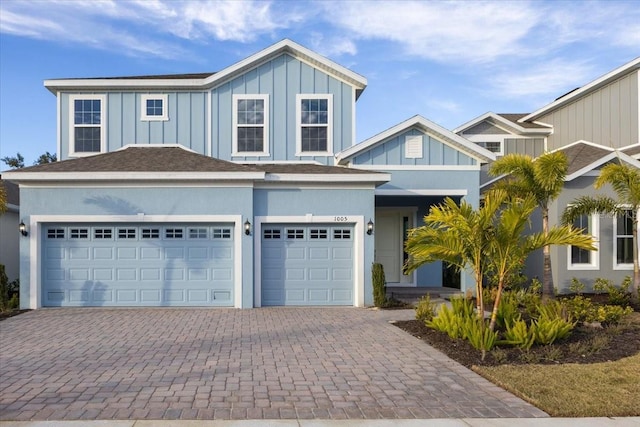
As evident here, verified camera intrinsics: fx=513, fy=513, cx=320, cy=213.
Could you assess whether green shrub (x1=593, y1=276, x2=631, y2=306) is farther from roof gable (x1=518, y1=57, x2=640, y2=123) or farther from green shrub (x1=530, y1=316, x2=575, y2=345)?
roof gable (x1=518, y1=57, x2=640, y2=123)

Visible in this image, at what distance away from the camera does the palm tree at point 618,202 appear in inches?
518

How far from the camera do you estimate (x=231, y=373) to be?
709cm

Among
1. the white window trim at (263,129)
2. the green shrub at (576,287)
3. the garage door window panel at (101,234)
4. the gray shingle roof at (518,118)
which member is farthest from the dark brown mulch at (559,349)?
the gray shingle roof at (518,118)

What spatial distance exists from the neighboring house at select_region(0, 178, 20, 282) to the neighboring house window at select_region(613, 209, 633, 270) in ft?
63.0

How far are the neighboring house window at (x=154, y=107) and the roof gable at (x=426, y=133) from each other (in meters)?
6.06

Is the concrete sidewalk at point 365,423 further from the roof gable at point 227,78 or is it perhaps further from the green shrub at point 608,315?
the roof gable at point 227,78

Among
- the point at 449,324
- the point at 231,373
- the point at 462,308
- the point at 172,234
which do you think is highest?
the point at 172,234

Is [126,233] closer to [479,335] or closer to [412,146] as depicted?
[412,146]

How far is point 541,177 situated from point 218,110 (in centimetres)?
994

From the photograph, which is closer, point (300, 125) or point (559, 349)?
point (559, 349)

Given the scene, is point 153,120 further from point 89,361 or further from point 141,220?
point 89,361

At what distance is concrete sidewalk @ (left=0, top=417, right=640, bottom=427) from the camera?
5184 mm

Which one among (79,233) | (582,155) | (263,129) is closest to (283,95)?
(263,129)

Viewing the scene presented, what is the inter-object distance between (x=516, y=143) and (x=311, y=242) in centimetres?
1135
